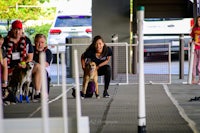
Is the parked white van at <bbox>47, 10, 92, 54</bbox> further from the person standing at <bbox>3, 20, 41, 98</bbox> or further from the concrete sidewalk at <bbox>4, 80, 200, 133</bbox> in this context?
the person standing at <bbox>3, 20, 41, 98</bbox>

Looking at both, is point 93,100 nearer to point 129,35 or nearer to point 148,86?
point 148,86

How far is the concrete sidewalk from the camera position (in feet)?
26.7

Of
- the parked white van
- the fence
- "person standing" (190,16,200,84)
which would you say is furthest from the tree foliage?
"person standing" (190,16,200,84)

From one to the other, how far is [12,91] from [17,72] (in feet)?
1.38

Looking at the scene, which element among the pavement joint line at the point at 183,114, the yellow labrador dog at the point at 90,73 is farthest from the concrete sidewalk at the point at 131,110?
the yellow labrador dog at the point at 90,73

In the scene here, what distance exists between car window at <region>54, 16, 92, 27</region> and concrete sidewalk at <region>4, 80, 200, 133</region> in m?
11.0

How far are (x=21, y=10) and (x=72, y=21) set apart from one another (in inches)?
328

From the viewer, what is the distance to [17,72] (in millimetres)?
10844

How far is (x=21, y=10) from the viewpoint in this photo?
1265 inches

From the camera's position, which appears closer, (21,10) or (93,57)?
(93,57)

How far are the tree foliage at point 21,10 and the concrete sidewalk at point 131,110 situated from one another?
17141mm

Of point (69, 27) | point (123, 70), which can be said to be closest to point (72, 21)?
point (69, 27)

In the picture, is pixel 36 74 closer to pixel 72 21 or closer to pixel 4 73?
pixel 4 73

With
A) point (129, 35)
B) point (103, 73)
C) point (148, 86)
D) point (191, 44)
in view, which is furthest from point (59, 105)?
point (129, 35)
